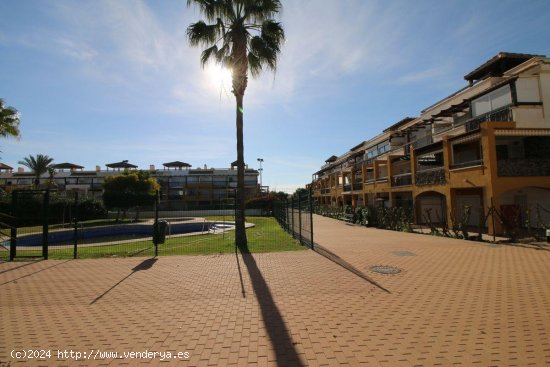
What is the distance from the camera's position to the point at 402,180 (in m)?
28.5

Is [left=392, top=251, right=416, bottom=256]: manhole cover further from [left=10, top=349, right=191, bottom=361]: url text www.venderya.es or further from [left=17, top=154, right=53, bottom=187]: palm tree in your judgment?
[left=17, top=154, right=53, bottom=187]: palm tree

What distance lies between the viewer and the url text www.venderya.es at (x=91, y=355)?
4.23m

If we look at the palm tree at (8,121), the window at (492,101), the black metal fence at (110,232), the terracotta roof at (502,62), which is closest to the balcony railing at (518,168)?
the window at (492,101)

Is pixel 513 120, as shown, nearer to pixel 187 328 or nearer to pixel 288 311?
pixel 288 311

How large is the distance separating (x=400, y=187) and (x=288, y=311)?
24.4 meters

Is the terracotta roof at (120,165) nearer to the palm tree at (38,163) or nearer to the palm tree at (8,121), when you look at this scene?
the palm tree at (38,163)

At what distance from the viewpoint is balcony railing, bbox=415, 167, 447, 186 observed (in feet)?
70.2

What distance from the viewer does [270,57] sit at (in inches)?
575

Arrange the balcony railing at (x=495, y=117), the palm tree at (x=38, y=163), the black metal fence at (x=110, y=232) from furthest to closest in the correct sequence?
the palm tree at (x=38, y=163)
the balcony railing at (x=495, y=117)
the black metal fence at (x=110, y=232)

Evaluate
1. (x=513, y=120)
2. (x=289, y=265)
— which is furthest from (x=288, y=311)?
(x=513, y=120)

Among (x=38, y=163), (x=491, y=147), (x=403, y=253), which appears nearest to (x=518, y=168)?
(x=491, y=147)

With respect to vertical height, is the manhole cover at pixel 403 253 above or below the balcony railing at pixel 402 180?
below

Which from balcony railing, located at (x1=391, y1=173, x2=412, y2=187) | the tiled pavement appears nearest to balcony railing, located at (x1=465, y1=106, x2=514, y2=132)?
balcony railing, located at (x1=391, y1=173, x2=412, y2=187)

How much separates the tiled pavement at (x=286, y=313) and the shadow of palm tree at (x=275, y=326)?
2 centimetres
